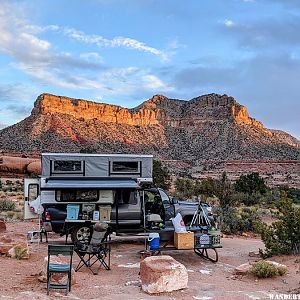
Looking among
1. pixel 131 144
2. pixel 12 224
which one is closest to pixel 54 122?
pixel 131 144

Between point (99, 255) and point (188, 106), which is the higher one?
point (188, 106)

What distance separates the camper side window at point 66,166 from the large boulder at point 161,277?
16.9 ft

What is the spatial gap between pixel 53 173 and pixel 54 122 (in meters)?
81.2

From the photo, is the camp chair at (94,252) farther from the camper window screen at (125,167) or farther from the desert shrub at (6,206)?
the desert shrub at (6,206)

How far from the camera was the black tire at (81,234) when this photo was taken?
11719mm

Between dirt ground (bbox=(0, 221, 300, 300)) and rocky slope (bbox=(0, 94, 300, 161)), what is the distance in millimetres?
62624

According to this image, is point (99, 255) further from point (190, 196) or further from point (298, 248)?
point (190, 196)

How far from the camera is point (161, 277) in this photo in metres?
7.96

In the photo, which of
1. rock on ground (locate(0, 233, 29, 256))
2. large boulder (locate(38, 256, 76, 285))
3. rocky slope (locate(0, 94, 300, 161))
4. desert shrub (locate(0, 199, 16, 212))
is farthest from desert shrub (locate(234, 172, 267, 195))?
rocky slope (locate(0, 94, 300, 161))

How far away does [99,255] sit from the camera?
9.73 meters

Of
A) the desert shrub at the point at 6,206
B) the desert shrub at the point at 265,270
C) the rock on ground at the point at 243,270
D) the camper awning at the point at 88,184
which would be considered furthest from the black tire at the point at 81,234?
the desert shrub at the point at 6,206

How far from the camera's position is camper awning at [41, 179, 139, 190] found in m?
11.1

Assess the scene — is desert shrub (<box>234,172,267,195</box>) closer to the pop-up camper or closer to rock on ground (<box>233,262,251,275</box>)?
the pop-up camper

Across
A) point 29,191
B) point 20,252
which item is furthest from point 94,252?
point 29,191
